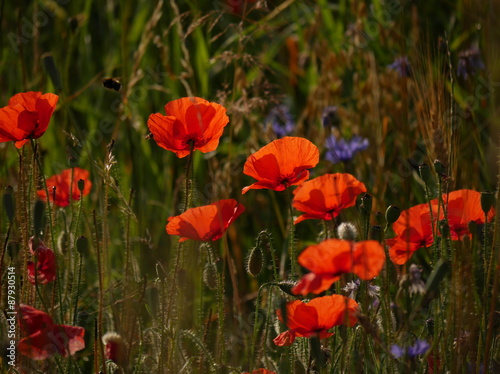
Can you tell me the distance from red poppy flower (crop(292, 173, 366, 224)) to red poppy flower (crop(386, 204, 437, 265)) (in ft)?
0.50

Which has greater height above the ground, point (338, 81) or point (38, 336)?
point (338, 81)

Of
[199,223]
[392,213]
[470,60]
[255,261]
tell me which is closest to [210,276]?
[255,261]

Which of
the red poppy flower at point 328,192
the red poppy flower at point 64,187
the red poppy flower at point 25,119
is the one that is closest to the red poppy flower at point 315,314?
the red poppy flower at point 328,192

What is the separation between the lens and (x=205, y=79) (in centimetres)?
251

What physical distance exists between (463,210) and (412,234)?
0.09m

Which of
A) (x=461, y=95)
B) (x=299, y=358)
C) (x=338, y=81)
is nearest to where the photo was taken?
(x=299, y=358)

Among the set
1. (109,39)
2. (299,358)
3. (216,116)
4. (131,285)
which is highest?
(109,39)

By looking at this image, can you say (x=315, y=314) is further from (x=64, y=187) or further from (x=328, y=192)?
(x=64, y=187)

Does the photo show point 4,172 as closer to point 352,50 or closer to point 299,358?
point 299,358

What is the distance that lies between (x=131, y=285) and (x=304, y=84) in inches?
66.4

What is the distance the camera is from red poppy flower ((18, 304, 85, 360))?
1.07 metres

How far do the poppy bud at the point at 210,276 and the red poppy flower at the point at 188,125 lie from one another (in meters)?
0.25

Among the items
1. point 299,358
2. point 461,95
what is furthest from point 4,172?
point 461,95

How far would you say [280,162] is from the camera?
1.23 metres
